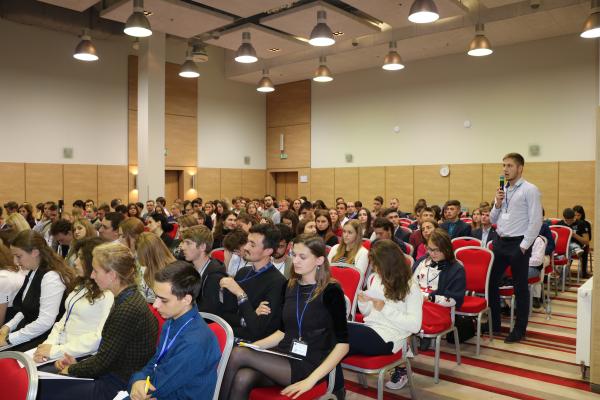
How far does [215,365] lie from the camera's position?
7.66ft

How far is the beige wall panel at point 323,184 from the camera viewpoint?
15.5 m

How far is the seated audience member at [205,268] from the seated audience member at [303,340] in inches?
20.9

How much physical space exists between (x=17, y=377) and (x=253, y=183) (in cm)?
1493

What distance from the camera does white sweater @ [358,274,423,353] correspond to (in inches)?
128

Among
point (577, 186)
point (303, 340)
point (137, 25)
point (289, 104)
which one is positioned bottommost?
point (303, 340)

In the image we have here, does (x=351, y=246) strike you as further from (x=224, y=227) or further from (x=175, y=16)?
(x=175, y=16)

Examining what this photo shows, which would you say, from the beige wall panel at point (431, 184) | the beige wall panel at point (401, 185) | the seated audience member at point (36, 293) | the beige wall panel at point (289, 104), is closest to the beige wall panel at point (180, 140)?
the beige wall panel at point (289, 104)

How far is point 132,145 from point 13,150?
297cm

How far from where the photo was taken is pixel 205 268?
3.61m

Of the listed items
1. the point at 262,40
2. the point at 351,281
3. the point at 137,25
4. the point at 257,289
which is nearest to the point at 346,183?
the point at 262,40

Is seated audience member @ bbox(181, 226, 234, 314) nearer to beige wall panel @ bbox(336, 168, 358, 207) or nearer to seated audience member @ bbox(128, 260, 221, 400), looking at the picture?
seated audience member @ bbox(128, 260, 221, 400)

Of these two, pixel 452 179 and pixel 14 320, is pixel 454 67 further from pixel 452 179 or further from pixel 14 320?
pixel 14 320

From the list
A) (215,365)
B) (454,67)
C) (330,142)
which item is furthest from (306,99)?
(215,365)

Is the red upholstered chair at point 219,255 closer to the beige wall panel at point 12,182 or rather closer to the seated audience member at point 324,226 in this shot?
the seated audience member at point 324,226
